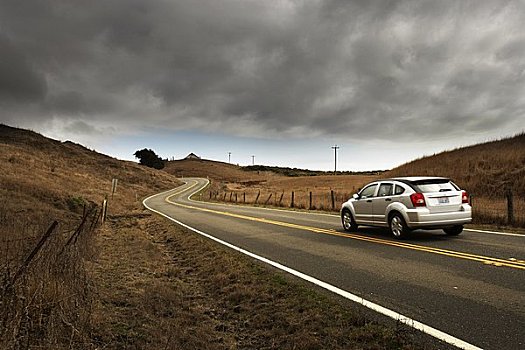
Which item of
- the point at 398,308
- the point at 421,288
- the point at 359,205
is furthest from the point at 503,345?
the point at 359,205

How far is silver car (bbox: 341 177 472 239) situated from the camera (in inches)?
411

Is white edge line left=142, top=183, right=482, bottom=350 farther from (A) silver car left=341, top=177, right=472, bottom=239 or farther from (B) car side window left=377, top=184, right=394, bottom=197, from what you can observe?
(B) car side window left=377, top=184, right=394, bottom=197

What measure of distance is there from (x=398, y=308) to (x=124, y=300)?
4240 mm

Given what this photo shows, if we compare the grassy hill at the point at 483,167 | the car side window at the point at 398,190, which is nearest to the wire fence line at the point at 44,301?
the car side window at the point at 398,190

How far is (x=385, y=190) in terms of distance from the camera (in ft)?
38.6

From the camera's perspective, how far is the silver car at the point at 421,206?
34.2 ft

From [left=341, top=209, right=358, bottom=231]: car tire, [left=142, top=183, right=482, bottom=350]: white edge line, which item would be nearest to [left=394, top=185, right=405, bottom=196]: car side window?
[left=341, top=209, right=358, bottom=231]: car tire

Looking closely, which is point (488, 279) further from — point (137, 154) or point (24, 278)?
point (137, 154)

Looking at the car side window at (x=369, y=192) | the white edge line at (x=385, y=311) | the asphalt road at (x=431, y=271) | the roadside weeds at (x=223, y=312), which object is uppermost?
the car side window at (x=369, y=192)

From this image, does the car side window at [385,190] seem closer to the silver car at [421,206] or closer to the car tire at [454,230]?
the silver car at [421,206]

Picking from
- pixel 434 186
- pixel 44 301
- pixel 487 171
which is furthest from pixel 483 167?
pixel 44 301

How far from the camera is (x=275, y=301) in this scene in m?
6.02

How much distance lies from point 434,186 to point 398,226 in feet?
4.83

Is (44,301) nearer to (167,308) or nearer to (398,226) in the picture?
(167,308)
